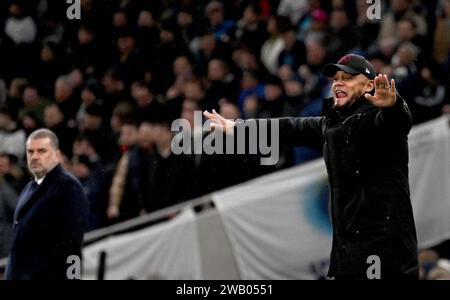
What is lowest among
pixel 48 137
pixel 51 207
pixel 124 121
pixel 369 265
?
pixel 369 265

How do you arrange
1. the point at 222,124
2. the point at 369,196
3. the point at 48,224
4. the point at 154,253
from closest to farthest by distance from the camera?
1. the point at 369,196
2. the point at 222,124
3. the point at 48,224
4. the point at 154,253

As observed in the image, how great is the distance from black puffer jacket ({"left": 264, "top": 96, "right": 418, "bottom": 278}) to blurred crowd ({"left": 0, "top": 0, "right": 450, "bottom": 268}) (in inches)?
130

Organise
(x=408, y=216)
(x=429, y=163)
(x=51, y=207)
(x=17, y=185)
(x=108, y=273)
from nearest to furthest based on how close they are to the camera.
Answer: (x=408, y=216) < (x=51, y=207) < (x=429, y=163) < (x=108, y=273) < (x=17, y=185)

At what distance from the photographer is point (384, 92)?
17.4 ft

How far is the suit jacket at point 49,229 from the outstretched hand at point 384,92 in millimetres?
2522

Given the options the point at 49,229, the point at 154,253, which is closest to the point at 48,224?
the point at 49,229

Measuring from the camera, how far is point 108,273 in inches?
364

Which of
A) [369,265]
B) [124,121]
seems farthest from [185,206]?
[369,265]

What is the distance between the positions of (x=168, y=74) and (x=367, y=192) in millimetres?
6554

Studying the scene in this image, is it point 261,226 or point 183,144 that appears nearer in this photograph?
point 261,226

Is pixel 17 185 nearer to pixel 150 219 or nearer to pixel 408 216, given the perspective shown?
pixel 150 219

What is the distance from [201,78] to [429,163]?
317cm

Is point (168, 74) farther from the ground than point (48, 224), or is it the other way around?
point (168, 74)

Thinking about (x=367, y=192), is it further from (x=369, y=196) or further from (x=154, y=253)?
(x=154, y=253)
